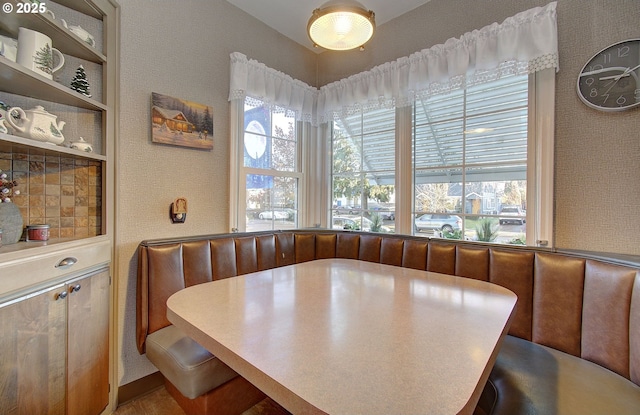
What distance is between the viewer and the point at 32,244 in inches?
48.5

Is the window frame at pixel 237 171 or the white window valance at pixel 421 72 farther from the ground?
the white window valance at pixel 421 72

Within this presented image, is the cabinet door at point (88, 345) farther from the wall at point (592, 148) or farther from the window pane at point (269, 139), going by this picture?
the wall at point (592, 148)

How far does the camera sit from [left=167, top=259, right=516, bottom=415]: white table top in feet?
1.72

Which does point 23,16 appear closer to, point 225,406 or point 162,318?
point 162,318

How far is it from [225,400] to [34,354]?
2.67 feet

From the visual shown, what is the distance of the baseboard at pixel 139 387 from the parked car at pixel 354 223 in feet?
6.00

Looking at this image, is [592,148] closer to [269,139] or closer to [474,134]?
[474,134]

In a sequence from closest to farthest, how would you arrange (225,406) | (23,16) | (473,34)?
(23,16) → (225,406) → (473,34)

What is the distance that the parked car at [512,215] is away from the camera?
1.77m

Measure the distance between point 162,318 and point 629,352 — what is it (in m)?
2.21

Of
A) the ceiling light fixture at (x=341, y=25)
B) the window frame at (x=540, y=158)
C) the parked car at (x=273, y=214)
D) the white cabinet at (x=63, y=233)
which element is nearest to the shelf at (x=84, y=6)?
the white cabinet at (x=63, y=233)

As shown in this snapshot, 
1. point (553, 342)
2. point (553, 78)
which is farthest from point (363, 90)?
point (553, 342)

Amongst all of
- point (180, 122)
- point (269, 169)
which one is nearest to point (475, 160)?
point (269, 169)

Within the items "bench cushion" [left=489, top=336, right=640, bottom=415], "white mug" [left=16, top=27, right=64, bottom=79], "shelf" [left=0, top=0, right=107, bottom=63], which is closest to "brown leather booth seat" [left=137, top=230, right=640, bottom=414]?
"bench cushion" [left=489, top=336, right=640, bottom=415]
